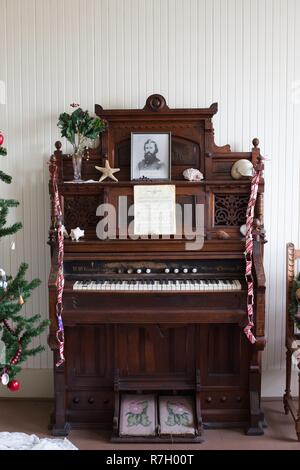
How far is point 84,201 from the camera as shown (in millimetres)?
3504

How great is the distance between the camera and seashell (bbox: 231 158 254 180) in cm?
347

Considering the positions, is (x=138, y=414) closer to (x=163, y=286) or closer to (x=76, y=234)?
(x=163, y=286)

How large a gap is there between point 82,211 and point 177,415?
53.8 inches

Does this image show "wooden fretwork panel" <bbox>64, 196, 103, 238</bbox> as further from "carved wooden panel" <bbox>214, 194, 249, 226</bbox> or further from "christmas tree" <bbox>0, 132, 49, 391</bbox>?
"carved wooden panel" <bbox>214, 194, 249, 226</bbox>

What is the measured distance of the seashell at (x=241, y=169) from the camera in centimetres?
347

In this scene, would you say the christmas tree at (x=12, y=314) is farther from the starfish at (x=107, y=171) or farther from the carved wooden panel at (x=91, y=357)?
the starfish at (x=107, y=171)

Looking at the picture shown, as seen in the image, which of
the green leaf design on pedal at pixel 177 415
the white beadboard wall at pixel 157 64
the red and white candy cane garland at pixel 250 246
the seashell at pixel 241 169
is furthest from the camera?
the white beadboard wall at pixel 157 64

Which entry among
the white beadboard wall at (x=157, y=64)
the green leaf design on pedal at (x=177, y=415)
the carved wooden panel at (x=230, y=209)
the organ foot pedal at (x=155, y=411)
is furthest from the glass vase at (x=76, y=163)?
the green leaf design on pedal at (x=177, y=415)

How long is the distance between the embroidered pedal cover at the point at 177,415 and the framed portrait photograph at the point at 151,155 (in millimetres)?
1381

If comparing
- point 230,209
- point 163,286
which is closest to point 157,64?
point 230,209

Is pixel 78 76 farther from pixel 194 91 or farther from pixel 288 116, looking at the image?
pixel 288 116

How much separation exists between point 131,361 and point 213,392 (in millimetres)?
546

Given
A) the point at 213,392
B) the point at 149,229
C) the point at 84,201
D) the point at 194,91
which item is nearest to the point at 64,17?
the point at 194,91

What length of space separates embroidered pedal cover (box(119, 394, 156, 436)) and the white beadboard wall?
1.61 m
